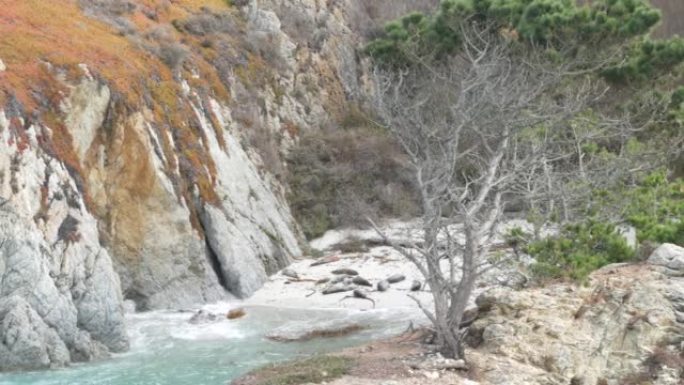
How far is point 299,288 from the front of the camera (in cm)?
2008

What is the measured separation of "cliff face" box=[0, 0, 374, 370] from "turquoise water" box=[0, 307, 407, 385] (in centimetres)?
60

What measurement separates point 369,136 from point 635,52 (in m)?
10.2

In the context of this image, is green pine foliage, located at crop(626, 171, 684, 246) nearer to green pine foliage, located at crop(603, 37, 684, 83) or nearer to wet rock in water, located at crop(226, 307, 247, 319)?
green pine foliage, located at crop(603, 37, 684, 83)

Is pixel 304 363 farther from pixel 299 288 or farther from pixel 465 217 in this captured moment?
pixel 299 288

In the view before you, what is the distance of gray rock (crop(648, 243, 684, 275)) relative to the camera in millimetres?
10938

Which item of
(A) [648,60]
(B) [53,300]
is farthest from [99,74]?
(A) [648,60]

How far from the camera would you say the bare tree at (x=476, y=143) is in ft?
37.0

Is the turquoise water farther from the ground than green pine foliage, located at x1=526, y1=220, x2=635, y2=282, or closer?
closer

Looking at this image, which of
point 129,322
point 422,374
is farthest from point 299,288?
point 422,374

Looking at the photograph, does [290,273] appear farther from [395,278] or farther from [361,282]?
[395,278]

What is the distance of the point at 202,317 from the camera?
16.6 m

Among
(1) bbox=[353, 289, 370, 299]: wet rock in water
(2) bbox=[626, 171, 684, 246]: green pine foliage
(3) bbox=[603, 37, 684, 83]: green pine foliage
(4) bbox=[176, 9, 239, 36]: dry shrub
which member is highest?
(4) bbox=[176, 9, 239, 36]: dry shrub

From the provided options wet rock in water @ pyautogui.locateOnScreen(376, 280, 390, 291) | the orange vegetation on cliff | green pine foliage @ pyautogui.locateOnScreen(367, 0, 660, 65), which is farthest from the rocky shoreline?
green pine foliage @ pyautogui.locateOnScreen(367, 0, 660, 65)

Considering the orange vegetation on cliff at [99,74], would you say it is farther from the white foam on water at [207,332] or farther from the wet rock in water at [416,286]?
the wet rock in water at [416,286]
